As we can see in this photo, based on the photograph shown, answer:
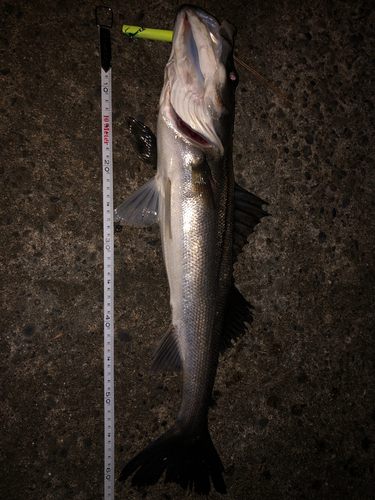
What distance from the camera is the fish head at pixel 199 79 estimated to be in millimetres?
1636

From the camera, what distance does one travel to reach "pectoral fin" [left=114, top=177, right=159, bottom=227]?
1.82 metres

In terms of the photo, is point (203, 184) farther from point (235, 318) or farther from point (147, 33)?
point (147, 33)

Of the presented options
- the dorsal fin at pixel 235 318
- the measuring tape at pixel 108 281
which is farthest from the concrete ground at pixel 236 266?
the dorsal fin at pixel 235 318

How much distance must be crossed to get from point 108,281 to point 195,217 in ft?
2.46

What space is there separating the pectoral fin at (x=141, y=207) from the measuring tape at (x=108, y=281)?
0.50 feet

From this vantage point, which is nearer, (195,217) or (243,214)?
(195,217)

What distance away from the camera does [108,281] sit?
1.99m

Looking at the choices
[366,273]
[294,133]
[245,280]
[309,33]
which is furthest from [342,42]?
[245,280]

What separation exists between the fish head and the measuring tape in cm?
47

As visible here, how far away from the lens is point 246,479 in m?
2.22

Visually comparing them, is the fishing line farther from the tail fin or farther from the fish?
the tail fin

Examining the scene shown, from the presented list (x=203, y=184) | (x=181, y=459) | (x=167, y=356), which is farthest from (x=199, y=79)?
(x=181, y=459)

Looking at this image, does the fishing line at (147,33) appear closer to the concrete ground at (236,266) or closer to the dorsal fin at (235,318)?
the concrete ground at (236,266)

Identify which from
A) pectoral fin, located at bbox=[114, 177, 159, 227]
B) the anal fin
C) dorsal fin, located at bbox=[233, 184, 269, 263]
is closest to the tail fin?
the anal fin
